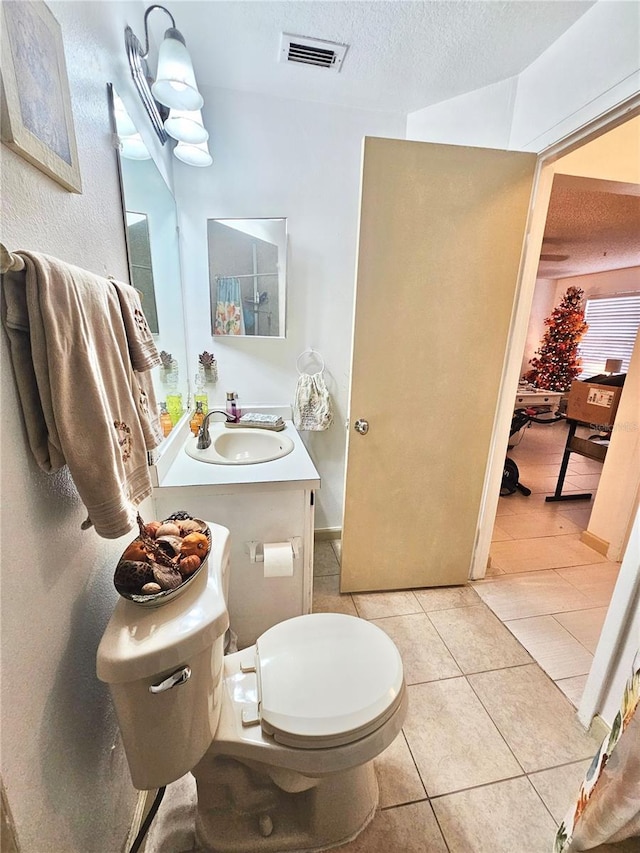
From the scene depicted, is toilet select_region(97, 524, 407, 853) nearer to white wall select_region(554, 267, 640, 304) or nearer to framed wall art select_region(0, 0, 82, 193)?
framed wall art select_region(0, 0, 82, 193)

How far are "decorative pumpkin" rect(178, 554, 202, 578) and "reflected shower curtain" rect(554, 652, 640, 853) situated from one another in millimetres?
1077

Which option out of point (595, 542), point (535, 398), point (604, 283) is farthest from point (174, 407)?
point (604, 283)

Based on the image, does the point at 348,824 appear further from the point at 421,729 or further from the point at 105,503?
the point at 105,503

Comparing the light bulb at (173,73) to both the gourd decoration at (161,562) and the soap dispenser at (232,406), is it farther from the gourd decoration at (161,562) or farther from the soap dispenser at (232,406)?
the gourd decoration at (161,562)

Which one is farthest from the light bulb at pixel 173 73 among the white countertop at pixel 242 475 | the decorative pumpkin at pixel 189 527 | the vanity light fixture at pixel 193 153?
the decorative pumpkin at pixel 189 527

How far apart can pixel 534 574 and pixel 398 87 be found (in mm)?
2640

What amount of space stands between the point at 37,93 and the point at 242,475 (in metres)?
1.07

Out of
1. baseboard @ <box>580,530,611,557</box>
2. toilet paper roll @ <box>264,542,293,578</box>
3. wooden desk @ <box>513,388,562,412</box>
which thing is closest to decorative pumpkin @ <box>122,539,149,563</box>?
toilet paper roll @ <box>264,542,293,578</box>

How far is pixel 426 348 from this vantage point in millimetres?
1578

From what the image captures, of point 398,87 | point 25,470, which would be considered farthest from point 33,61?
point 398,87

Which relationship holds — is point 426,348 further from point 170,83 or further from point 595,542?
point 595,542

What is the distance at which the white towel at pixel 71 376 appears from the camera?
1.73ft

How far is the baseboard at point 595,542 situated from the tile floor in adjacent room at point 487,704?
1.5 inches

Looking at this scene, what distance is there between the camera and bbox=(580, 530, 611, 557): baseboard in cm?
223
